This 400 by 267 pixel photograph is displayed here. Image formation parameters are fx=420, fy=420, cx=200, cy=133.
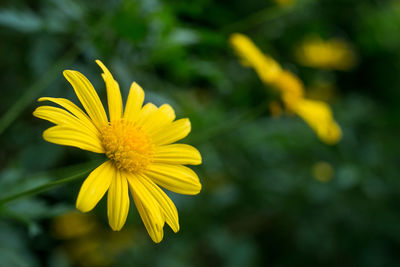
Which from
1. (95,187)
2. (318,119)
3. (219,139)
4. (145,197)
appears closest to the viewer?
(95,187)

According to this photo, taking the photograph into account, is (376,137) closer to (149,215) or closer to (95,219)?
(95,219)

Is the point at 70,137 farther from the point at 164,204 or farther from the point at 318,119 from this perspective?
the point at 318,119

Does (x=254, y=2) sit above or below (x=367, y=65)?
above

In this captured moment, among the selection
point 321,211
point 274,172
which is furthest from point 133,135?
point 321,211

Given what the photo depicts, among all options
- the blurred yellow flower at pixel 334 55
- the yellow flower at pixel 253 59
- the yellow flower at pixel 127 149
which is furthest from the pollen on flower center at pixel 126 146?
the blurred yellow flower at pixel 334 55

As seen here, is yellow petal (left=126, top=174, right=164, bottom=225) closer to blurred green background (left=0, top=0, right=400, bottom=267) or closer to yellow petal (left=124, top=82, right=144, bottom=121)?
yellow petal (left=124, top=82, right=144, bottom=121)

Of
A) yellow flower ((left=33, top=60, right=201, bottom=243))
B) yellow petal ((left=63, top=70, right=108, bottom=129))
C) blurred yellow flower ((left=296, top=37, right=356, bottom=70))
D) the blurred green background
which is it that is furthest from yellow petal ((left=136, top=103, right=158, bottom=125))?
blurred yellow flower ((left=296, top=37, right=356, bottom=70))

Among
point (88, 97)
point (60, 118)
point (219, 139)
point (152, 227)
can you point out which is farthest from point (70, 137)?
point (219, 139)
